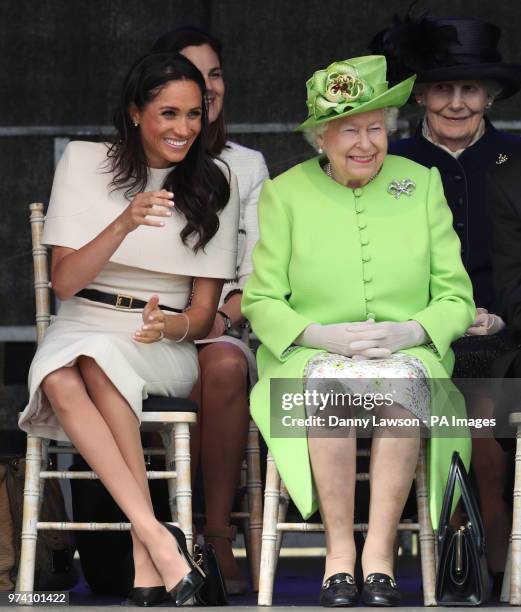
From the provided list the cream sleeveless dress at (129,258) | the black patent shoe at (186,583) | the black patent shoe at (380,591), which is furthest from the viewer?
the cream sleeveless dress at (129,258)

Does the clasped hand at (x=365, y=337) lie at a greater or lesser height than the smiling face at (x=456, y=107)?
lesser

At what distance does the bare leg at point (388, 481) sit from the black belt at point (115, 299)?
0.95m

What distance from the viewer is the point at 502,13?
6.51 metres

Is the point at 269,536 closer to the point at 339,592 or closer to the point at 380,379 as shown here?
the point at 339,592

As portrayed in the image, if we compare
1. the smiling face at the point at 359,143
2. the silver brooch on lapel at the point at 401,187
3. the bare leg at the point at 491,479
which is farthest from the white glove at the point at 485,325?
the smiling face at the point at 359,143

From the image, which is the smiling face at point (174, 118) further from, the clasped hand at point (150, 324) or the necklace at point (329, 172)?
the clasped hand at point (150, 324)

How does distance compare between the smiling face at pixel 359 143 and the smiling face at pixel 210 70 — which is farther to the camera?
the smiling face at pixel 210 70

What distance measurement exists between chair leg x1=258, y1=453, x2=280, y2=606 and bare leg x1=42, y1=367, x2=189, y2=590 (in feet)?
0.82

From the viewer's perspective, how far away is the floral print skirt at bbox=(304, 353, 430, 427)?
4.66 metres

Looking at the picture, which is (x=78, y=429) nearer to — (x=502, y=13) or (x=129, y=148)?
(x=129, y=148)

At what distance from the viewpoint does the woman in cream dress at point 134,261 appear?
15.7ft

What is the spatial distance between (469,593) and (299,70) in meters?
2.75

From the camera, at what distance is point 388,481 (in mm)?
4621

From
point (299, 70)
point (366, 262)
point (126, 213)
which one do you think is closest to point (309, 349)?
point (366, 262)
